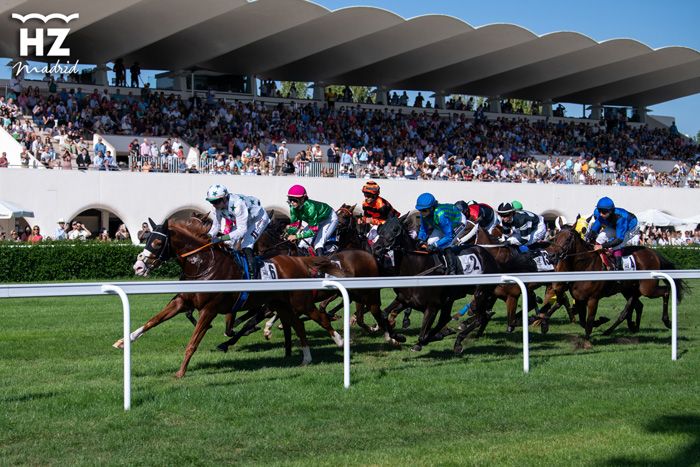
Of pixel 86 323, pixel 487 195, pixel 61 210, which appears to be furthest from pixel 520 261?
pixel 487 195

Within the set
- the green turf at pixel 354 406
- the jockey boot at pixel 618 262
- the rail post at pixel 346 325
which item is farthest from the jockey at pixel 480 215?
the rail post at pixel 346 325

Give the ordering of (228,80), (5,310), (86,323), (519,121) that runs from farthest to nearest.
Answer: (519,121)
(228,80)
(5,310)
(86,323)

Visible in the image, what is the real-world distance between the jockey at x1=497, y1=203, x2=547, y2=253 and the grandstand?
50.7 feet

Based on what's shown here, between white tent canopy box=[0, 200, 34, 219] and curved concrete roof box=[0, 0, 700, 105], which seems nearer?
white tent canopy box=[0, 200, 34, 219]

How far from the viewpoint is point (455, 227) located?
10.6 meters

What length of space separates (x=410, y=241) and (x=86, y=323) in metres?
4.93

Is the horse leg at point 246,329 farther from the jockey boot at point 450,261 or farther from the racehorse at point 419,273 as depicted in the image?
the jockey boot at point 450,261

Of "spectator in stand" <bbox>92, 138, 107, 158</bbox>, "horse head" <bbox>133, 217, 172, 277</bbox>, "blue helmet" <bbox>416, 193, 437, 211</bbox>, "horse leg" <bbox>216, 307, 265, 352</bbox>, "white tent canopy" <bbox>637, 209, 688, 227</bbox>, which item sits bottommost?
"white tent canopy" <bbox>637, 209, 688, 227</bbox>

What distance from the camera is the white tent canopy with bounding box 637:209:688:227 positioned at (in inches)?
1298

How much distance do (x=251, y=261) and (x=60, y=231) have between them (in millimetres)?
16728

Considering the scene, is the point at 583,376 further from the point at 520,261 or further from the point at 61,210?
the point at 61,210

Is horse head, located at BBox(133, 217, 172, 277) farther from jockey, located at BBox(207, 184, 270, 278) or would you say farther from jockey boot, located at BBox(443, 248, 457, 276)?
jockey boot, located at BBox(443, 248, 457, 276)

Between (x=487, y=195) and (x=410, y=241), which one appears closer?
(x=410, y=241)

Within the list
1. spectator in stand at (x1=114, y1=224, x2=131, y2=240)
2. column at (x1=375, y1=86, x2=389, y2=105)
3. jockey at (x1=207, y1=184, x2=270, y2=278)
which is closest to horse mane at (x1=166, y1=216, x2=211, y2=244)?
jockey at (x1=207, y1=184, x2=270, y2=278)
